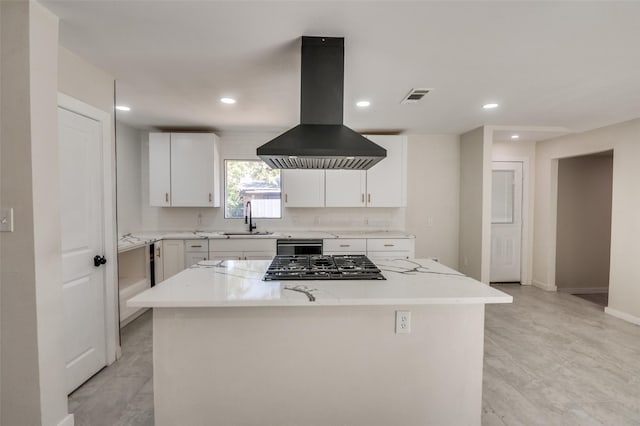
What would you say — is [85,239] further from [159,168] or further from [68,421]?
[159,168]

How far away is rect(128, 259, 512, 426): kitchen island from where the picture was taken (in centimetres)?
160

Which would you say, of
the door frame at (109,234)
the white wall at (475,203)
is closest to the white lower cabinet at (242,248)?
the door frame at (109,234)

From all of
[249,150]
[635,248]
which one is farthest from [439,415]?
[249,150]

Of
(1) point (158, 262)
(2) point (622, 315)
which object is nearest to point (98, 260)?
(1) point (158, 262)

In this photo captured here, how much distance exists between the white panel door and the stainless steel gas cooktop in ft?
4.67

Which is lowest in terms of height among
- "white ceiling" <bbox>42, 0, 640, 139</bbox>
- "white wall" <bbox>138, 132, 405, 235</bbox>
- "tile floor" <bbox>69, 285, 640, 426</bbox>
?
"tile floor" <bbox>69, 285, 640, 426</bbox>

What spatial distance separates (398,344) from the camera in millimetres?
1653

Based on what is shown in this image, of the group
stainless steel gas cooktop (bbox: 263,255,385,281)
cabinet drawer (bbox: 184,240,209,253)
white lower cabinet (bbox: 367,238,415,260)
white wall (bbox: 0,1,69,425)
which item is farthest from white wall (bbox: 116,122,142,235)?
white lower cabinet (bbox: 367,238,415,260)

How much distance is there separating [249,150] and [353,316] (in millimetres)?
3448

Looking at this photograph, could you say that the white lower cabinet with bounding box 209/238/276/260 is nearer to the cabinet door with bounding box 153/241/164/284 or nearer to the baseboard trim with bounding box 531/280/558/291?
the cabinet door with bounding box 153/241/164/284

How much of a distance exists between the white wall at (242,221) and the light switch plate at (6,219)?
293cm

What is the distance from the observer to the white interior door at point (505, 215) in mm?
4859

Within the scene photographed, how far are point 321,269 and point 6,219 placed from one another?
171cm

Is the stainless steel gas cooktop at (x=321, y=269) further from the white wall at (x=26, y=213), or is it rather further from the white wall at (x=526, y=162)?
the white wall at (x=526, y=162)
